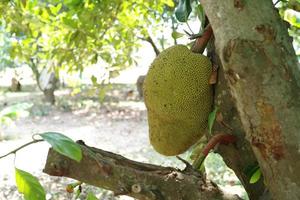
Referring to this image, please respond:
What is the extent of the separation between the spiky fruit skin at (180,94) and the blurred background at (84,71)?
64 millimetres

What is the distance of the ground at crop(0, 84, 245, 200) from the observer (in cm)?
294

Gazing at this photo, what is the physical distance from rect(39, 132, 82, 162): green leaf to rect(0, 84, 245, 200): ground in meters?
1.82

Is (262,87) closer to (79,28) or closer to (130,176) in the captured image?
(130,176)

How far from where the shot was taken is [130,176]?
623 millimetres

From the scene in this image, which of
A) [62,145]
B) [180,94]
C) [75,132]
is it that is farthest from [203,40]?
[75,132]

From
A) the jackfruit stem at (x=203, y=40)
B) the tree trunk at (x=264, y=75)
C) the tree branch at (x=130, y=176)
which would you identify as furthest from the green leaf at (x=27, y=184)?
the jackfruit stem at (x=203, y=40)

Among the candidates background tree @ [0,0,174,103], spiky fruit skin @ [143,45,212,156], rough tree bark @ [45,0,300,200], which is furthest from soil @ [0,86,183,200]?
rough tree bark @ [45,0,300,200]

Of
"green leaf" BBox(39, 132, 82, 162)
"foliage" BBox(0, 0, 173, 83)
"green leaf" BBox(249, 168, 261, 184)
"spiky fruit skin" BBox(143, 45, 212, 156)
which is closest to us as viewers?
"green leaf" BBox(39, 132, 82, 162)

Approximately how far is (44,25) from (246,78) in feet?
6.02

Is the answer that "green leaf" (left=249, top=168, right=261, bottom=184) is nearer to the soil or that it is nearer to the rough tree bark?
the rough tree bark

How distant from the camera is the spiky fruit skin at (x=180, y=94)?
840mm

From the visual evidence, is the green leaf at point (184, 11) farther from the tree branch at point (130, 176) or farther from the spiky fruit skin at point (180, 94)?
the tree branch at point (130, 176)

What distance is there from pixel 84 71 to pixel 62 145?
2496mm

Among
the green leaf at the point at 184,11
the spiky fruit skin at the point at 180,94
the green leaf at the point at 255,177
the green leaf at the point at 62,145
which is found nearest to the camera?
the green leaf at the point at 62,145
